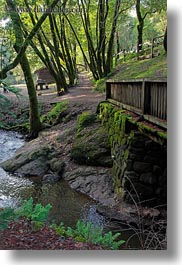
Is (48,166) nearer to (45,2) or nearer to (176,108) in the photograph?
(45,2)

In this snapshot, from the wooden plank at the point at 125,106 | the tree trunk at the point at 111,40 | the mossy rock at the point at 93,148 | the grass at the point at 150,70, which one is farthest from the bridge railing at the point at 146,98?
the tree trunk at the point at 111,40

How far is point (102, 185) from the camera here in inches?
206

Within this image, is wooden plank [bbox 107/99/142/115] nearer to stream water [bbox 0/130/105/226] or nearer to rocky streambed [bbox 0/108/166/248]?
rocky streambed [bbox 0/108/166/248]

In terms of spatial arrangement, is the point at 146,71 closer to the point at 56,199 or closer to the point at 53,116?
the point at 53,116

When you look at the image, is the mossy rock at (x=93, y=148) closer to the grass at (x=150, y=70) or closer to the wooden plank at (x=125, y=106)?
the wooden plank at (x=125, y=106)

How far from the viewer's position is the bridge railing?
3.25 m

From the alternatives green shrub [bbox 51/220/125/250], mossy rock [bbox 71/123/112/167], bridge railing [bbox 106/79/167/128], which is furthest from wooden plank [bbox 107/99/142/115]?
green shrub [bbox 51/220/125/250]

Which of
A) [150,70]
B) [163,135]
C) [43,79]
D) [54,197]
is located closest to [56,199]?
[54,197]

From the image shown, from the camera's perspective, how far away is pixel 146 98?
3.76 meters

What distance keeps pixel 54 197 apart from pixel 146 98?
237cm

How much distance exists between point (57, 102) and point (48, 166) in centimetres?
282

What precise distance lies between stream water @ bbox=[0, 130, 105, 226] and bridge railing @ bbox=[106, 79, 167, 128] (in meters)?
1.58

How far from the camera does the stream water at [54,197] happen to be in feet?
14.8

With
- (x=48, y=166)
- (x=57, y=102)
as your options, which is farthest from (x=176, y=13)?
(x=57, y=102)
